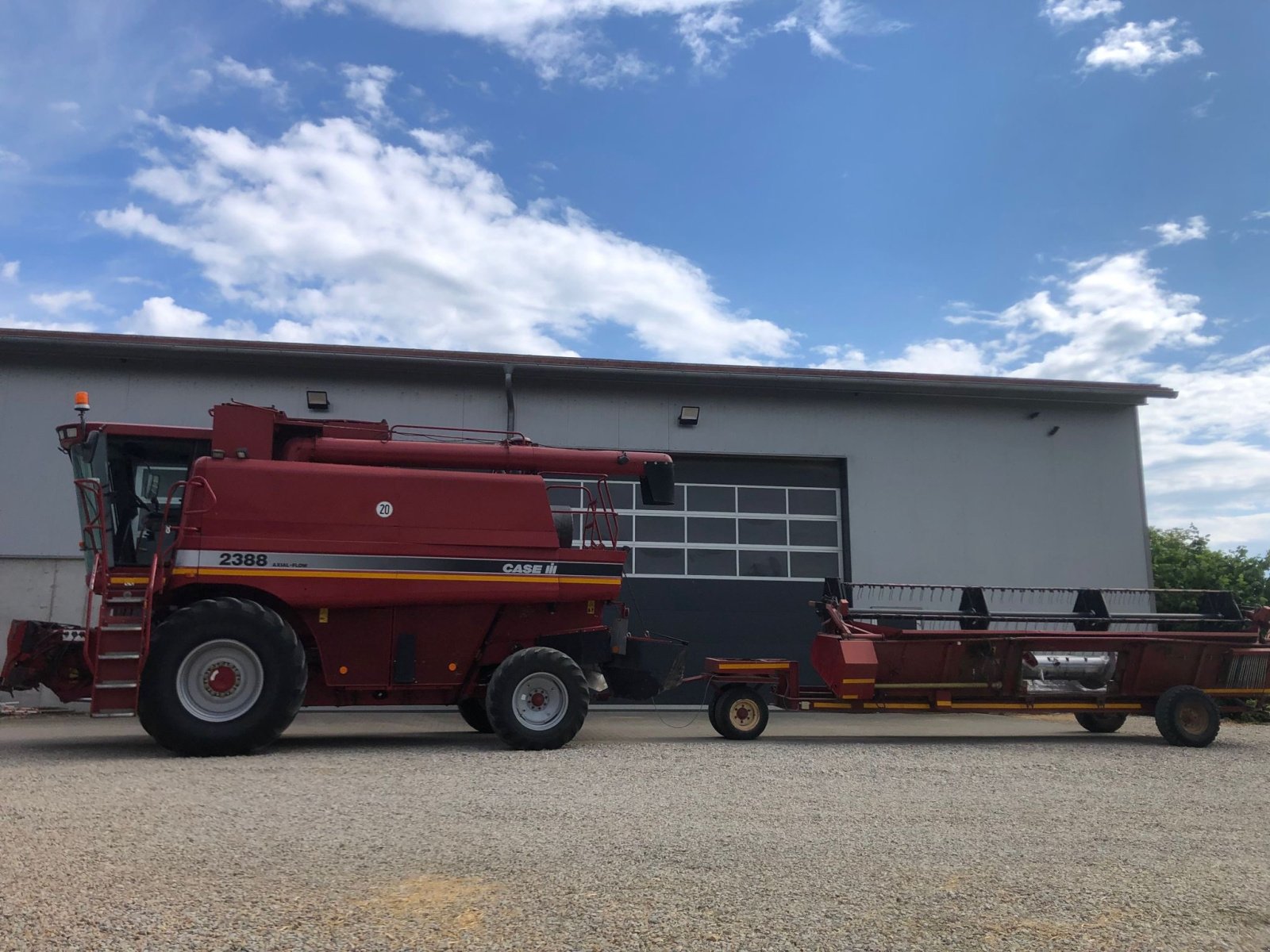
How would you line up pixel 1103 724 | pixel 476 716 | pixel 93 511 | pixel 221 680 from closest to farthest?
pixel 221 680 → pixel 93 511 → pixel 476 716 → pixel 1103 724

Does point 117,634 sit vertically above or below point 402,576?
below

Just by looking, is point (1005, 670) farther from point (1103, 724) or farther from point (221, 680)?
point (221, 680)

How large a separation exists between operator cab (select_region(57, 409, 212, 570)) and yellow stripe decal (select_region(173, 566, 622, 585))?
75 centimetres

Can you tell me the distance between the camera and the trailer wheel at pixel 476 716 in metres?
11.3

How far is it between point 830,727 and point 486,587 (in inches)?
222

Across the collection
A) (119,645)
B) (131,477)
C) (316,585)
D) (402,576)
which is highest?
(131,477)

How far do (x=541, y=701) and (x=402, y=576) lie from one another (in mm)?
1797

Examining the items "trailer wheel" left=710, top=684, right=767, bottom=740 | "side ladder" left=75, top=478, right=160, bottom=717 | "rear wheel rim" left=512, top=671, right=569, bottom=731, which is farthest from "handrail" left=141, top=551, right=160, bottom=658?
"trailer wheel" left=710, top=684, right=767, bottom=740

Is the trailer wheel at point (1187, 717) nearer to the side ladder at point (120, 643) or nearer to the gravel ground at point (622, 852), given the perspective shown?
the gravel ground at point (622, 852)

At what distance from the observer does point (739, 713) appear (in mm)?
11016

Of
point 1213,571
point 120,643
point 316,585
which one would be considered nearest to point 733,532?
point 316,585

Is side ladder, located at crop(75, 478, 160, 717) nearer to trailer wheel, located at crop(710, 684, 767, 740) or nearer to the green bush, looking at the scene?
trailer wheel, located at crop(710, 684, 767, 740)

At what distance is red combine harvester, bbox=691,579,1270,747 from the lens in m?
11.0

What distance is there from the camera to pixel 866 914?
4.19m
